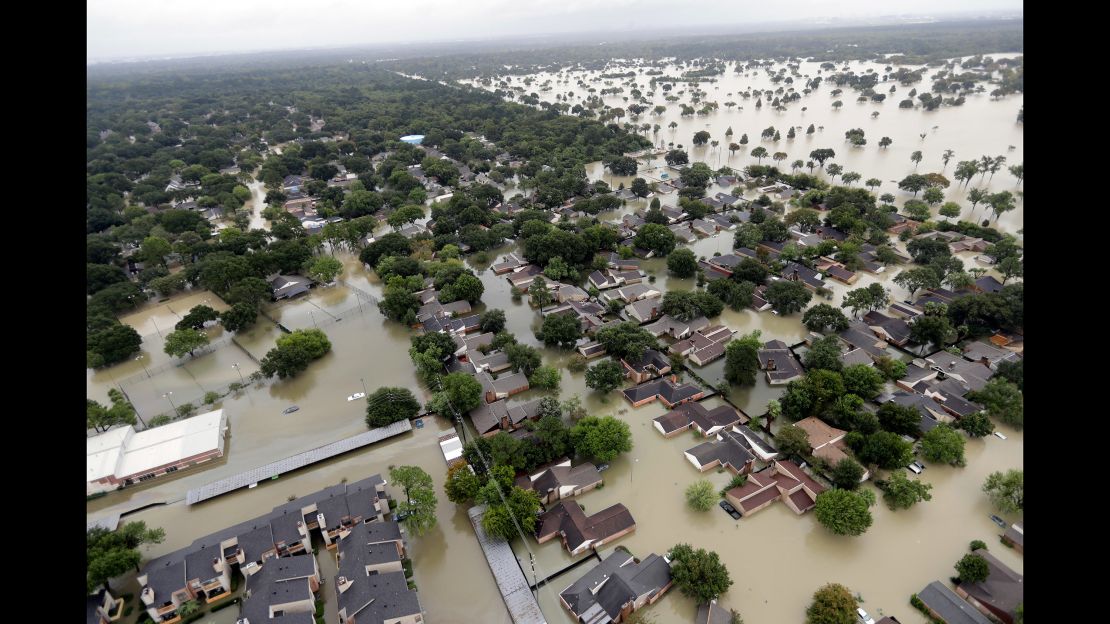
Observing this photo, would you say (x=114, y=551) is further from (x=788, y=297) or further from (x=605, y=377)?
(x=788, y=297)

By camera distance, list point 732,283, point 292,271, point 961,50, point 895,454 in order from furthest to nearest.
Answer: point 961,50
point 292,271
point 732,283
point 895,454

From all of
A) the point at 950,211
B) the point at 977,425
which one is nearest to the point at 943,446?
the point at 977,425

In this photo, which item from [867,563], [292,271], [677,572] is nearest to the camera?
[677,572]

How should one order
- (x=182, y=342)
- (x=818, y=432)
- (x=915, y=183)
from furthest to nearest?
(x=915, y=183) → (x=182, y=342) → (x=818, y=432)

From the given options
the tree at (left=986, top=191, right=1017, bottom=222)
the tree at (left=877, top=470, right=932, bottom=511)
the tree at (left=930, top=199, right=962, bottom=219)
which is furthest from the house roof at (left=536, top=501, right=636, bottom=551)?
the tree at (left=986, top=191, right=1017, bottom=222)

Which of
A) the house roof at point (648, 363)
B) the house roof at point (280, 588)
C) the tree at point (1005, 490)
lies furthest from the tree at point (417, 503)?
the tree at point (1005, 490)
